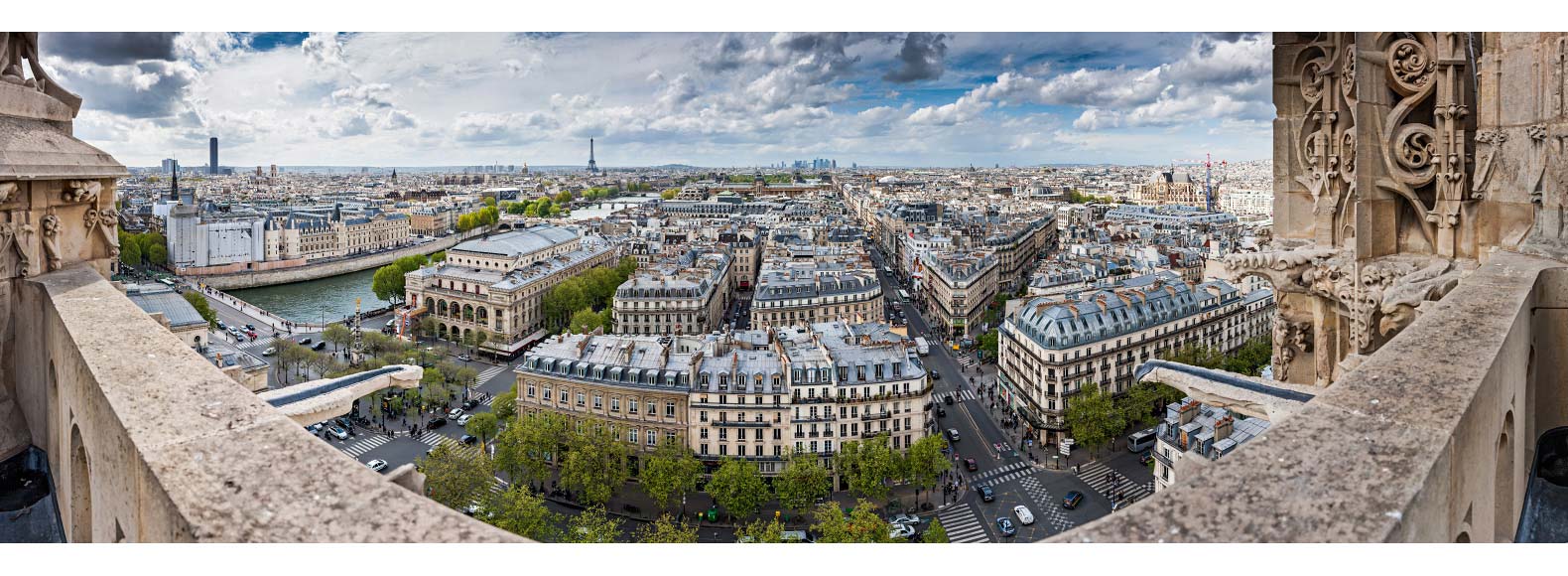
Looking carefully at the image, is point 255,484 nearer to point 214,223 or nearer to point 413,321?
point 413,321

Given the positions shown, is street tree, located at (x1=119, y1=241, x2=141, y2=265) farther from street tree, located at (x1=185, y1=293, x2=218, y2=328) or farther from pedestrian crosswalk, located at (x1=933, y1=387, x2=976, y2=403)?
pedestrian crosswalk, located at (x1=933, y1=387, x2=976, y2=403)

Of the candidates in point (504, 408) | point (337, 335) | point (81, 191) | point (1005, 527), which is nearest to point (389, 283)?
point (337, 335)

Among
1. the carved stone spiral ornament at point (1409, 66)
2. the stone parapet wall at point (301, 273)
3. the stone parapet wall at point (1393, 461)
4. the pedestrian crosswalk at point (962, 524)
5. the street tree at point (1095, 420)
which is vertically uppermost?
the carved stone spiral ornament at point (1409, 66)

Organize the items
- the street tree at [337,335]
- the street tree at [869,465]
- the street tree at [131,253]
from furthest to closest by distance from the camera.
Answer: the street tree at [131,253], the street tree at [337,335], the street tree at [869,465]

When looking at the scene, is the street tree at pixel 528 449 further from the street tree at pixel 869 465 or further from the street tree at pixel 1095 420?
the street tree at pixel 1095 420

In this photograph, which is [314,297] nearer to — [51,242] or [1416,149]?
[51,242]

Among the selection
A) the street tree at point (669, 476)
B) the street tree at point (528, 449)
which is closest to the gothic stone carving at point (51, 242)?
the street tree at point (669, 476)
